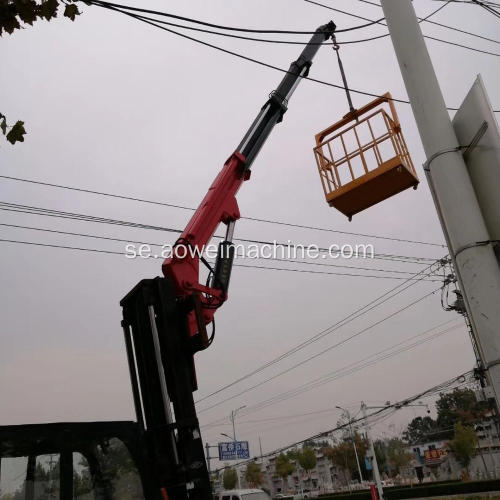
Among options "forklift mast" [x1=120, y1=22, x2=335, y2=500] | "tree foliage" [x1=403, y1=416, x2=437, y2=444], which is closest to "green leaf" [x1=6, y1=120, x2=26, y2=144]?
"forklift mast" [x1=120, y1=22, x2=335, y2=500]

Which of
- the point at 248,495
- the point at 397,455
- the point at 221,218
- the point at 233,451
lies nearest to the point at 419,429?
the point at 397,455

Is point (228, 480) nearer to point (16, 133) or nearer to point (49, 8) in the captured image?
point (16, 133)

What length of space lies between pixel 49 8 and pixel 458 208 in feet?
7.78

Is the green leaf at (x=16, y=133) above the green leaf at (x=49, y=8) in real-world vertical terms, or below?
below

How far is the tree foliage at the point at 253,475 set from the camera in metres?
72.6

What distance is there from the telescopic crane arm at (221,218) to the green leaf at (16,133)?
2.49m

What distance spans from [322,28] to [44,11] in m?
9.43

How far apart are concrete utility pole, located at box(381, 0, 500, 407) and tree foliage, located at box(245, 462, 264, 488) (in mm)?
76613

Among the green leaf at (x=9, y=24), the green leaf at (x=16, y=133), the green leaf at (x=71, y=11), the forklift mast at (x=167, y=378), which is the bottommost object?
the forklift mast at (x=167, y=378)

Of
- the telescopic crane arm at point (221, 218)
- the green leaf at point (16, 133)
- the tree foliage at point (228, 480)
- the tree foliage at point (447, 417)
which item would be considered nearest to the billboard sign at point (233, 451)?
the telescopic crane arm at point (221, 218)

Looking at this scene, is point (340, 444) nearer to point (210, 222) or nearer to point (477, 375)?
point (477, 375)

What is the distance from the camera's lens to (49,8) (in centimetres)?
279

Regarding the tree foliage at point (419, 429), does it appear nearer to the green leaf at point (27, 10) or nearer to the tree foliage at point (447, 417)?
the tree foliage at point (447, 417)

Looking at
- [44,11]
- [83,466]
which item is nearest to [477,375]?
[83,466]
